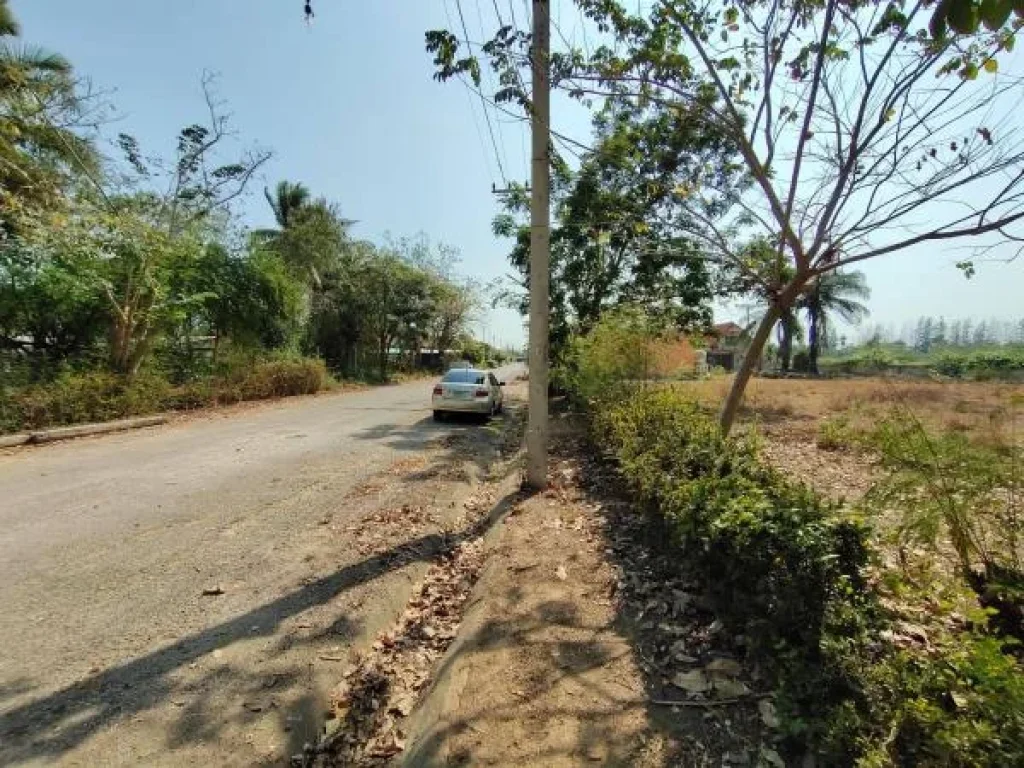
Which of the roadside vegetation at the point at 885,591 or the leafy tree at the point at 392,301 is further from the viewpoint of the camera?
the leafy tree at the point at 392,301

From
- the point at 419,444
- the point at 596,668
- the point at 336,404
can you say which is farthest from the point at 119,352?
the point at 596,668

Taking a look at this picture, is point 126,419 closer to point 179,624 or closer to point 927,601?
point 179,624

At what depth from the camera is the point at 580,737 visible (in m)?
2.68

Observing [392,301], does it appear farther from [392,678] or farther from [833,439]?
[392,678]

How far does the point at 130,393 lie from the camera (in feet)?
41.6

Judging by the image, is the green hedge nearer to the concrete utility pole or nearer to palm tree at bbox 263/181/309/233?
the concrete utility pole

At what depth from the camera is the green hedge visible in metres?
1.86

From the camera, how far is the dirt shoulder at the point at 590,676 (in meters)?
2.60

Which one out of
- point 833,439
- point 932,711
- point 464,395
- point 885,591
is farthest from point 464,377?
point 932,711

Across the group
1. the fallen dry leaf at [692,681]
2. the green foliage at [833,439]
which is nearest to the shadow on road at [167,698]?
the fallen dry leaf at [692,681]

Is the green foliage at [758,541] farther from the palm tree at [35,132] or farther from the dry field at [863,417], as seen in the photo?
the palm tree at [35,132]

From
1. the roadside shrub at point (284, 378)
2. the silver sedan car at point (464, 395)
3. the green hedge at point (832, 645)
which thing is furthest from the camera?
the roadside shrub at point (284, 378)

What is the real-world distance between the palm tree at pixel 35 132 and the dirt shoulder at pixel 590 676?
11931 millimetres

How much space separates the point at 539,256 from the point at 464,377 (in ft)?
26.6
